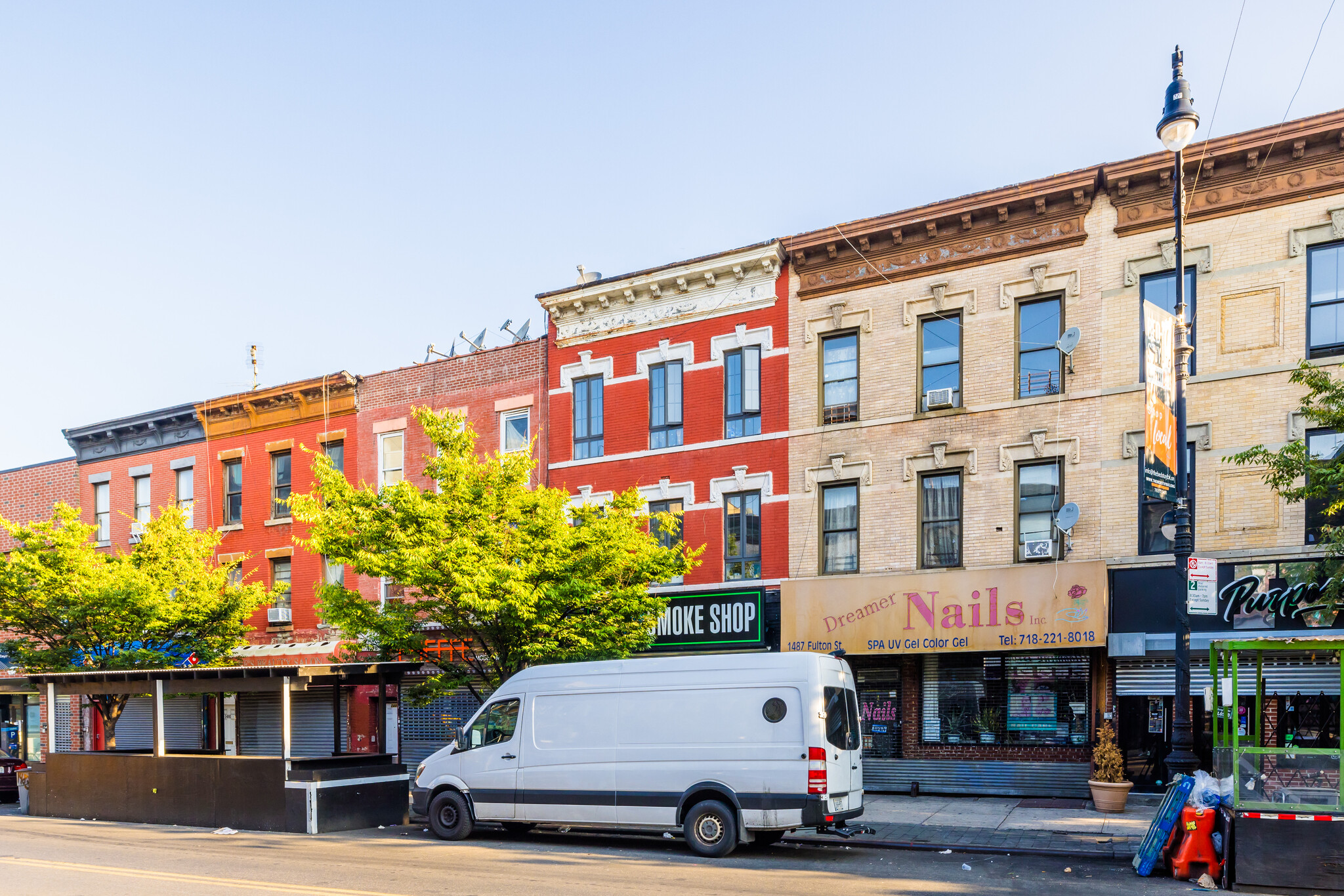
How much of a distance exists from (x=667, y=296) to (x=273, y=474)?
41.8 ft

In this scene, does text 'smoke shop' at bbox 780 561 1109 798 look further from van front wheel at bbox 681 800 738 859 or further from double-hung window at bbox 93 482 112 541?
double-hung window at bbox 93 482 112 541

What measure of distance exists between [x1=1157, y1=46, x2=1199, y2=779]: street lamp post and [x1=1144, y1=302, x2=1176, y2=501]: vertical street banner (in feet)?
0.52

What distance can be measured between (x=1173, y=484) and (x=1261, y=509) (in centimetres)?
479

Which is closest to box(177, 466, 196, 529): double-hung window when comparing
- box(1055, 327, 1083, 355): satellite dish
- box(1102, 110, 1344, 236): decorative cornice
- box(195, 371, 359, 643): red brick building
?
box(195, 371, 359, 643): red brick building

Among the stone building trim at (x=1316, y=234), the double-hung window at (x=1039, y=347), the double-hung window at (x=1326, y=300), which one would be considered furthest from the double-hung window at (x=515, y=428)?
the double-hung window at (x=1326, y=300)

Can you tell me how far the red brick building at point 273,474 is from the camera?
28.2 metres

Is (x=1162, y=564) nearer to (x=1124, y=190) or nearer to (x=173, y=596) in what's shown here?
(x=1124, y=190)

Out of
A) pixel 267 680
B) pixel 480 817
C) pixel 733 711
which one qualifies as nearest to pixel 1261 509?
pixel 733 711

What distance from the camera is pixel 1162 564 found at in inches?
693

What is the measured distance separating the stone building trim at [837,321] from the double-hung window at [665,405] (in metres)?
3.08

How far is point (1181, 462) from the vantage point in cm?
1324

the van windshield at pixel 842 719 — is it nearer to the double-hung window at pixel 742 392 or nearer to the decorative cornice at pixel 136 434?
Result: the double-hung window at pixel 742 392

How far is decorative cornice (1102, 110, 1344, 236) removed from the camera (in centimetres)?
1705

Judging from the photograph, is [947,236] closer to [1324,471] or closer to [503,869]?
[1324,471]
